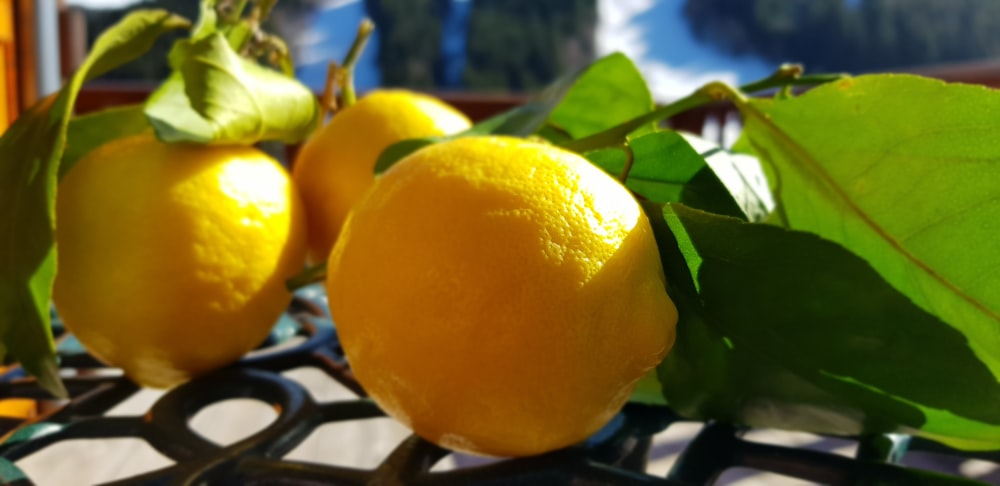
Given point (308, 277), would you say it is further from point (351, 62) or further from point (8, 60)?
point (8, 60)

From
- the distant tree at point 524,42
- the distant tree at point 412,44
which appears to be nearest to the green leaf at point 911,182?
the distant tree at point 524,42

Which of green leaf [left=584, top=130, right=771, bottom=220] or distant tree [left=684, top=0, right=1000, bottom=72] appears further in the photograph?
distant tree [left=684, top=0, right=1000, bottom=72]

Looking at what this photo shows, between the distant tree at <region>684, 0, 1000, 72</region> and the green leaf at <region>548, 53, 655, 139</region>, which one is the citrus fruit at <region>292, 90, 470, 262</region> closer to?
the green leaf at <region>548, 53, 655, 139</region>

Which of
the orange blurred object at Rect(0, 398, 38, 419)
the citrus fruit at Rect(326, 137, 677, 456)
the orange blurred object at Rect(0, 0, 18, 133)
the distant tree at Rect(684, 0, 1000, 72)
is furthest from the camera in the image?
the distant tree at Rect(684, 0, 1000, 72)

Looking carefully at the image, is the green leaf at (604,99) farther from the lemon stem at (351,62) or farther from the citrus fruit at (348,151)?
the lemon stem at (351,62)

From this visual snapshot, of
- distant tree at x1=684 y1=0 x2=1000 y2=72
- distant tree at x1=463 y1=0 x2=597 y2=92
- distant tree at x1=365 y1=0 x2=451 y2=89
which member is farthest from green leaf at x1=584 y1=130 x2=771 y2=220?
distant tree at x1=684 y1=0 x2=1000 y2=72
